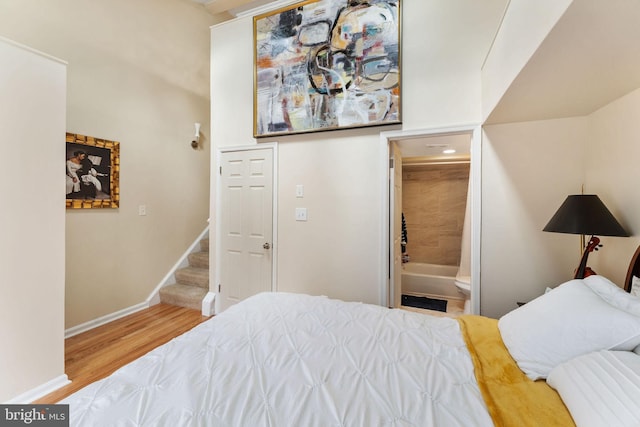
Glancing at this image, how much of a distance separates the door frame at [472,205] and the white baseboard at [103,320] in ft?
9.52

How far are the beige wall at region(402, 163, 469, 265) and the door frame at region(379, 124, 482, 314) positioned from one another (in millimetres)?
2485

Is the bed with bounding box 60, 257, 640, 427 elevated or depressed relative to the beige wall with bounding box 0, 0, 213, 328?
depressed

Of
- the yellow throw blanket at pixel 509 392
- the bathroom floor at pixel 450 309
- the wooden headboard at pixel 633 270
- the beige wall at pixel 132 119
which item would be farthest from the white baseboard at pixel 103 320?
the wooden headboard at pixel 633 270

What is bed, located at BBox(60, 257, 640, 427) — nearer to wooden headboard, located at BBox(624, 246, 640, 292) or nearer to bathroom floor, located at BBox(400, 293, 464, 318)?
wooden headboard, located at BBox(624, 246, 640, 292)

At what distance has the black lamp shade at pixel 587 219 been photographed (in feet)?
4.65

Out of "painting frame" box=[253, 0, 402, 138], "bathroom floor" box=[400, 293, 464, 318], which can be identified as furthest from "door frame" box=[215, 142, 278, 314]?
"bathroom floor" box=[400, 293, 464, 318]

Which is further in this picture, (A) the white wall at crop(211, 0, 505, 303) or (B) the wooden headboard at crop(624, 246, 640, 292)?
(A) the white wall at crop(211, 0, 505, 303)

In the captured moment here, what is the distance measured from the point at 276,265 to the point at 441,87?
89.1 inches

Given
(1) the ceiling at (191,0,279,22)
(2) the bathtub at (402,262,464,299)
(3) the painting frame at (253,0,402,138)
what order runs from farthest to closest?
(2) the bathtub at (402,262,464,299)
(1) the ceiling at (191,0,279,22)
(3) the painting frame at (253,0,402,138)

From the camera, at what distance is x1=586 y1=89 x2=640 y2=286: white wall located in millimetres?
1445

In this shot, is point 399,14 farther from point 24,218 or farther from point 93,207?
point 93,207

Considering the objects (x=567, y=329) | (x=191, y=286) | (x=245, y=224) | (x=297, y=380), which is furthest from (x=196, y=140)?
(x=567, y=329)

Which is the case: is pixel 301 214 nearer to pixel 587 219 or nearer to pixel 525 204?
pixel 525 204

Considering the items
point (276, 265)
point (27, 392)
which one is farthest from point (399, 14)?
point (27, 392)
